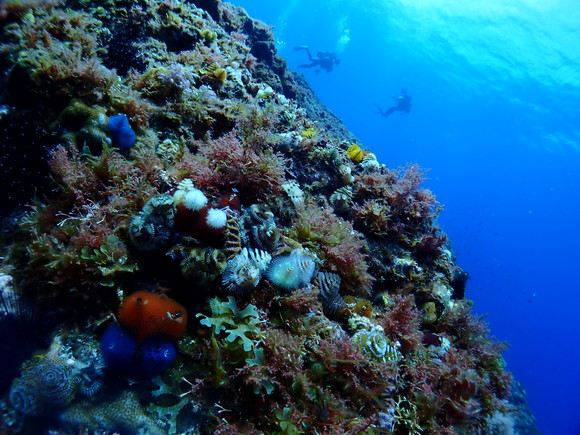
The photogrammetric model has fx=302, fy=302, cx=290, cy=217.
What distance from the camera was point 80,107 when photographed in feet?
13.9

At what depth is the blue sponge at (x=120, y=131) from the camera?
4262 mm

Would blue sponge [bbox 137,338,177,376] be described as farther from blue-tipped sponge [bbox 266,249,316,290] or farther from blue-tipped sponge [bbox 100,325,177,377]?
blue-tipped sponge [bbox 266,249,316,290]

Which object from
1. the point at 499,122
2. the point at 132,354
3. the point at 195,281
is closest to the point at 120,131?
the point at 195,281

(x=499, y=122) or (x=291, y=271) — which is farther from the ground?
(x=499, y=122)

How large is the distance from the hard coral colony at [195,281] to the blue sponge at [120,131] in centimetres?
3

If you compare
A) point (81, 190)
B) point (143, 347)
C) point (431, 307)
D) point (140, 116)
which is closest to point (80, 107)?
point (140, 116)

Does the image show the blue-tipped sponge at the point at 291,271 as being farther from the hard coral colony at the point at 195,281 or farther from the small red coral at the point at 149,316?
Result: the small red coral at the point at 149,316

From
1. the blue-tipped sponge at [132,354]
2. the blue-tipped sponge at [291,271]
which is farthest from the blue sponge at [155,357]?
the blue-tipped sponge at [291,271]

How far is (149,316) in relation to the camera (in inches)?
115

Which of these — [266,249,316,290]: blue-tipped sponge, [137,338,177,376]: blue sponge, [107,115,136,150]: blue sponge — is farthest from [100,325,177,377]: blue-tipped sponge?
Result: [107,115,136,150]: blue sponge

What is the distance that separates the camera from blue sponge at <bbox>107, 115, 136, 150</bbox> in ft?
14.0

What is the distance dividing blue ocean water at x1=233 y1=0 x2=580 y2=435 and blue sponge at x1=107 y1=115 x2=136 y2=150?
5.02 metres

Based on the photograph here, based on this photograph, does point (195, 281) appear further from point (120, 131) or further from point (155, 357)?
point (120, 131)

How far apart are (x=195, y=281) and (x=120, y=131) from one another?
2.56 meters
